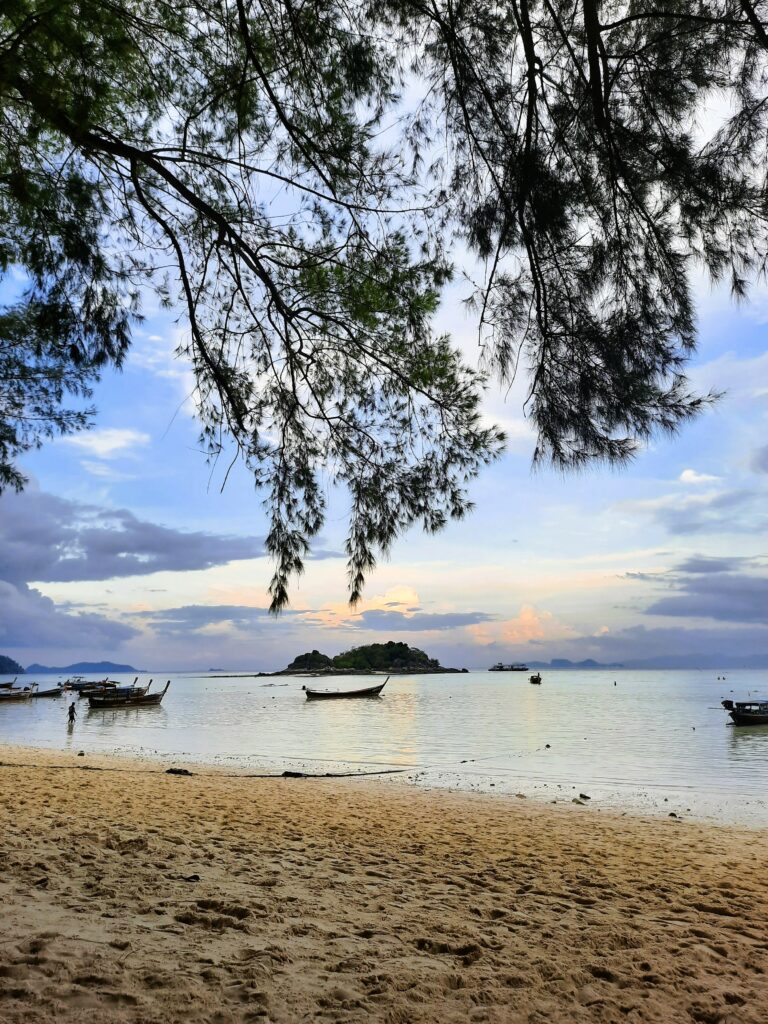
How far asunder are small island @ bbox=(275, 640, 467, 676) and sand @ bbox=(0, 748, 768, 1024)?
11280 cm

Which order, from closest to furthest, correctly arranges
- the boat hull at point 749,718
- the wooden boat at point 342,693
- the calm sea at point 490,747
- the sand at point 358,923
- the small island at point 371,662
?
the sand at point 358,923
the calm sea at point 490,747
the boat hull at point 749,718
the wooden boat at point 342,693
the small island at point 371,662

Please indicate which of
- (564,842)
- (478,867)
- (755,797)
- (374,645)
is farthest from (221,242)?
(374,645)

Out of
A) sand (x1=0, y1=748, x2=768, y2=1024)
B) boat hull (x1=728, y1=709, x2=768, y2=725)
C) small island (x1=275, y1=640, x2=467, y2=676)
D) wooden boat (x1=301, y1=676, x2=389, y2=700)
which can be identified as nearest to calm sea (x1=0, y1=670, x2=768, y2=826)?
boat hull (x1=728, y1=709, x2=768, y2=725)

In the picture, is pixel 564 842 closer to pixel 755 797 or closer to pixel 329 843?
pixel 329 843

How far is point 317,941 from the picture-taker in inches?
130

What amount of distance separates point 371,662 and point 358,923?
4753 inches

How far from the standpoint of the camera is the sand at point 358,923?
8.83 ft

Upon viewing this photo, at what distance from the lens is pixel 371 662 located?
12181 centimetres

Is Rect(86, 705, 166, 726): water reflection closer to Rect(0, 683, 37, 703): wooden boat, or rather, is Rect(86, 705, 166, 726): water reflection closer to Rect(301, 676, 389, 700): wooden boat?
Rect(301, 676, 389, 700): wooden boat

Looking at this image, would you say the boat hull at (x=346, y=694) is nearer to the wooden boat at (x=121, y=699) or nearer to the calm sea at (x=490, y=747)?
the calm sea at (x=490, y=747)

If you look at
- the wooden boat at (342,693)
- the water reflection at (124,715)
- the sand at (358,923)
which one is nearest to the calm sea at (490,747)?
the water reflection at (124,715)

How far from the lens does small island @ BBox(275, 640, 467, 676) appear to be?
121 m

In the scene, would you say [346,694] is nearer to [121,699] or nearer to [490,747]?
[121,699]

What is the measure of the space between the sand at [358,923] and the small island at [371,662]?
112804 millimetres
